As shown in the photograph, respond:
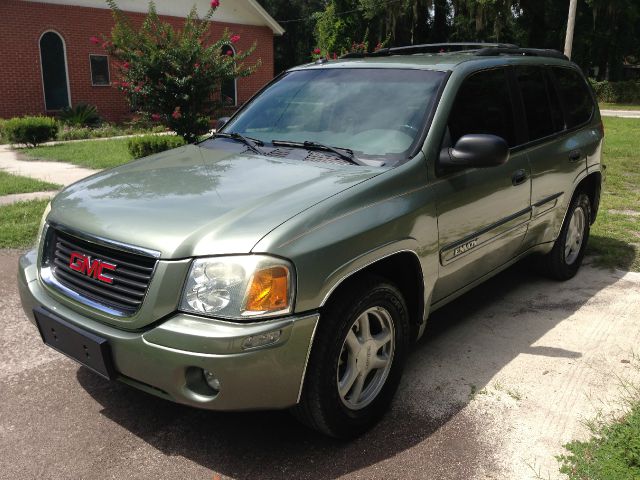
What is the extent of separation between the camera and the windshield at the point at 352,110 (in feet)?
11.4

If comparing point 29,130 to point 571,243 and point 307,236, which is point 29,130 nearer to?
point 571,243

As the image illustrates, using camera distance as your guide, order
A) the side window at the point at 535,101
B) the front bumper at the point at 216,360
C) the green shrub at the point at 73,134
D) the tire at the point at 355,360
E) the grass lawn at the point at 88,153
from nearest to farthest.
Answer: the front bumper at the point at 216,360, the tire at the point at 355,360, the side window at the point at 535,101, the grass lawn at the point at 88,153, the green shrub at the point at 73,134

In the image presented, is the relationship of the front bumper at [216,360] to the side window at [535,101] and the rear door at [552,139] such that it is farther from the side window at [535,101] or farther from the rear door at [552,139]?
the side window at [535,101]

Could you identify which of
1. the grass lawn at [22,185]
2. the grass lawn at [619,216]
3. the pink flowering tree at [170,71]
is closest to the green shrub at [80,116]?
the pink flowering tree at [170,71]

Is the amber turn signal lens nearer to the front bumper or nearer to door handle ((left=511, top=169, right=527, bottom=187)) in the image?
the front bumper

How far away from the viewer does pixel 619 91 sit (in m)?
35.5

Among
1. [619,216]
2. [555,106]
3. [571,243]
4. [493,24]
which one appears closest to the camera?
[555,106]

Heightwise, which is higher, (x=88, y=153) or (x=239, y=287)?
(x=239, y=287)

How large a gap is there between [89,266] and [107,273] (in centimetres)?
13

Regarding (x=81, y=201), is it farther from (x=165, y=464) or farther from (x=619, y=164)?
(x=619, y=164)

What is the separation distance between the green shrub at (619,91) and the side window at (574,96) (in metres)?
33.4

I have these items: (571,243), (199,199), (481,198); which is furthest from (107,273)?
(571,243)

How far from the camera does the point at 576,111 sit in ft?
16.6

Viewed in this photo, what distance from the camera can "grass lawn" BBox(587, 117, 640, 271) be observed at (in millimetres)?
5852
